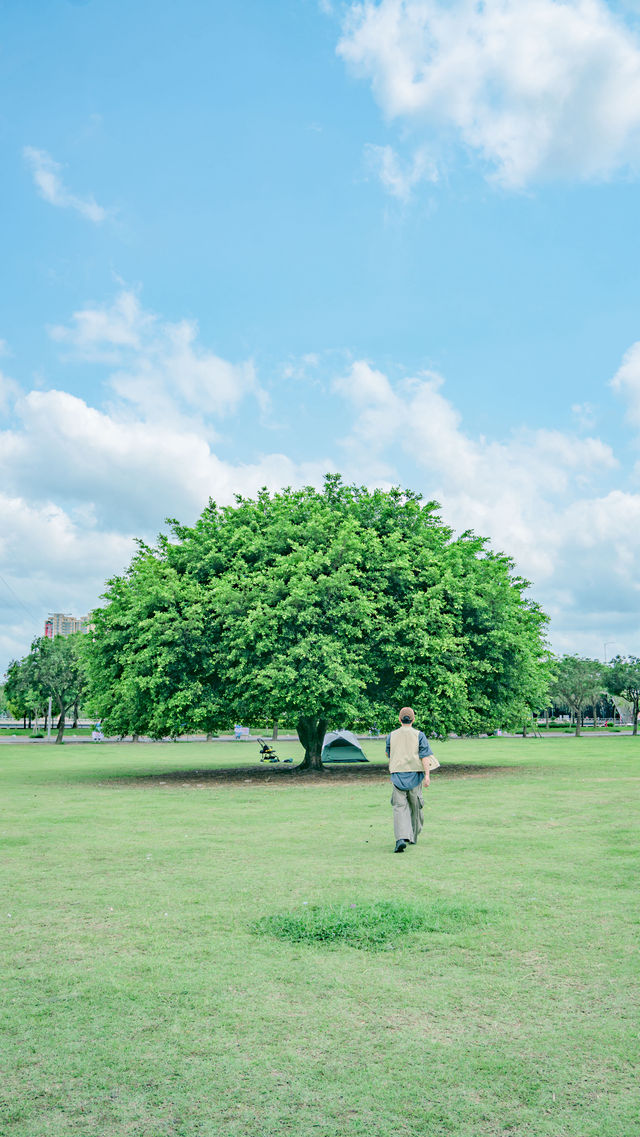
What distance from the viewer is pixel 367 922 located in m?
8.63

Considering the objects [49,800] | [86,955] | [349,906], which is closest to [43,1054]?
[86,955]

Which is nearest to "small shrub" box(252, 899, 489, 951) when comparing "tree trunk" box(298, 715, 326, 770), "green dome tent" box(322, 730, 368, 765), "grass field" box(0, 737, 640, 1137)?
"grass field" box(0, 737, 640, 1137)

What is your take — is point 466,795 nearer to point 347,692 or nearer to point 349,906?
point 347,692

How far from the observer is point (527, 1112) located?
15.6ft

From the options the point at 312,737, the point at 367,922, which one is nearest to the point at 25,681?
the point at 312,737

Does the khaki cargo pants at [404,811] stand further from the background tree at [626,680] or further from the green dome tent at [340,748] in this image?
the background tree at [626,680]

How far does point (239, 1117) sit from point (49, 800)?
19.1 m

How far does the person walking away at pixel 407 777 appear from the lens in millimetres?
13492

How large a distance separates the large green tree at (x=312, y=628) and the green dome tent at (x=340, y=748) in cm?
939

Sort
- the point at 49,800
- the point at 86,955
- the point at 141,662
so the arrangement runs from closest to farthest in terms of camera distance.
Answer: the point at 86,955, the point at 49,800, the point at 141,662

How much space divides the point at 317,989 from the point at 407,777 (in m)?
6.80

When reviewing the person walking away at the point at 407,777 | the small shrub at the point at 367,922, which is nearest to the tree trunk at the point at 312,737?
the person walking away at the point at 407,777

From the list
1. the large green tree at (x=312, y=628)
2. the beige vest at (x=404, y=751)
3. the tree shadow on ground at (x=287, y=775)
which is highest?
the large green tree at (x=312, y=628)

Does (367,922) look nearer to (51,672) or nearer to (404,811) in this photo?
(404,811)
